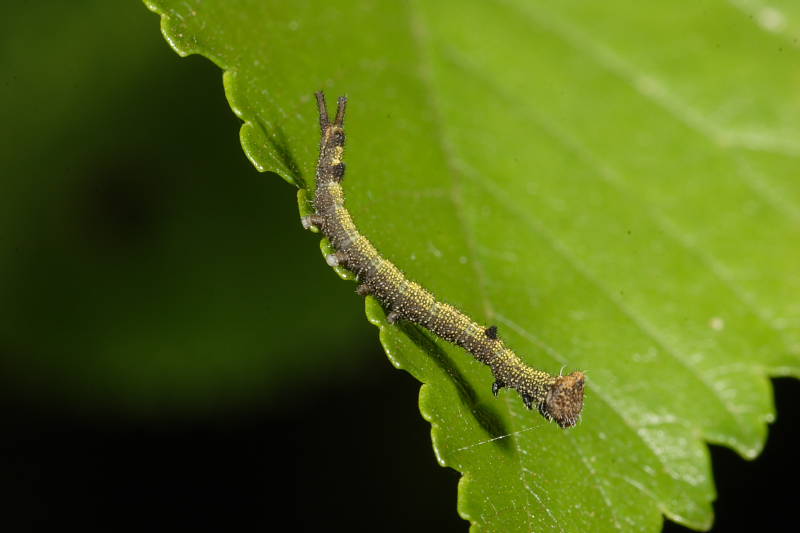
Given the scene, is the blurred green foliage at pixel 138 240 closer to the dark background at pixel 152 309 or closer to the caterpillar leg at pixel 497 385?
the dark background at pixel 152 309

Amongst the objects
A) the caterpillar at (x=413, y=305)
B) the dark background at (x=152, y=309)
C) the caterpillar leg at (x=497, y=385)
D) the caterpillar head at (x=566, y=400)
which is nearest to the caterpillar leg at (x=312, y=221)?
the caterpillar at (x=413, y=305)

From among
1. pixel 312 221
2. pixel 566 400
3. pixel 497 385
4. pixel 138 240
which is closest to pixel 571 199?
pixel 497 385

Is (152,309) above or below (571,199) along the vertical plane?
below

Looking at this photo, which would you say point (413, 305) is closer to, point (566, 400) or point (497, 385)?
point (497, 385)

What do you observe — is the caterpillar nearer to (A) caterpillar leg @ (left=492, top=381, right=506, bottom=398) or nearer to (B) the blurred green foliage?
(A) caterpillar leg @ (left=492, top=381, right=506, bottom=398)

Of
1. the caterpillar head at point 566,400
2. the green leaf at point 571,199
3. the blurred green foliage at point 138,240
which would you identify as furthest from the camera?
the blurred green foliage at point 138,240

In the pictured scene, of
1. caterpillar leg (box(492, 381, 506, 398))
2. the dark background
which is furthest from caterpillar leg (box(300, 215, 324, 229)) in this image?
the dark background

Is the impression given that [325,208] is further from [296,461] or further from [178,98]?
[296,461]
